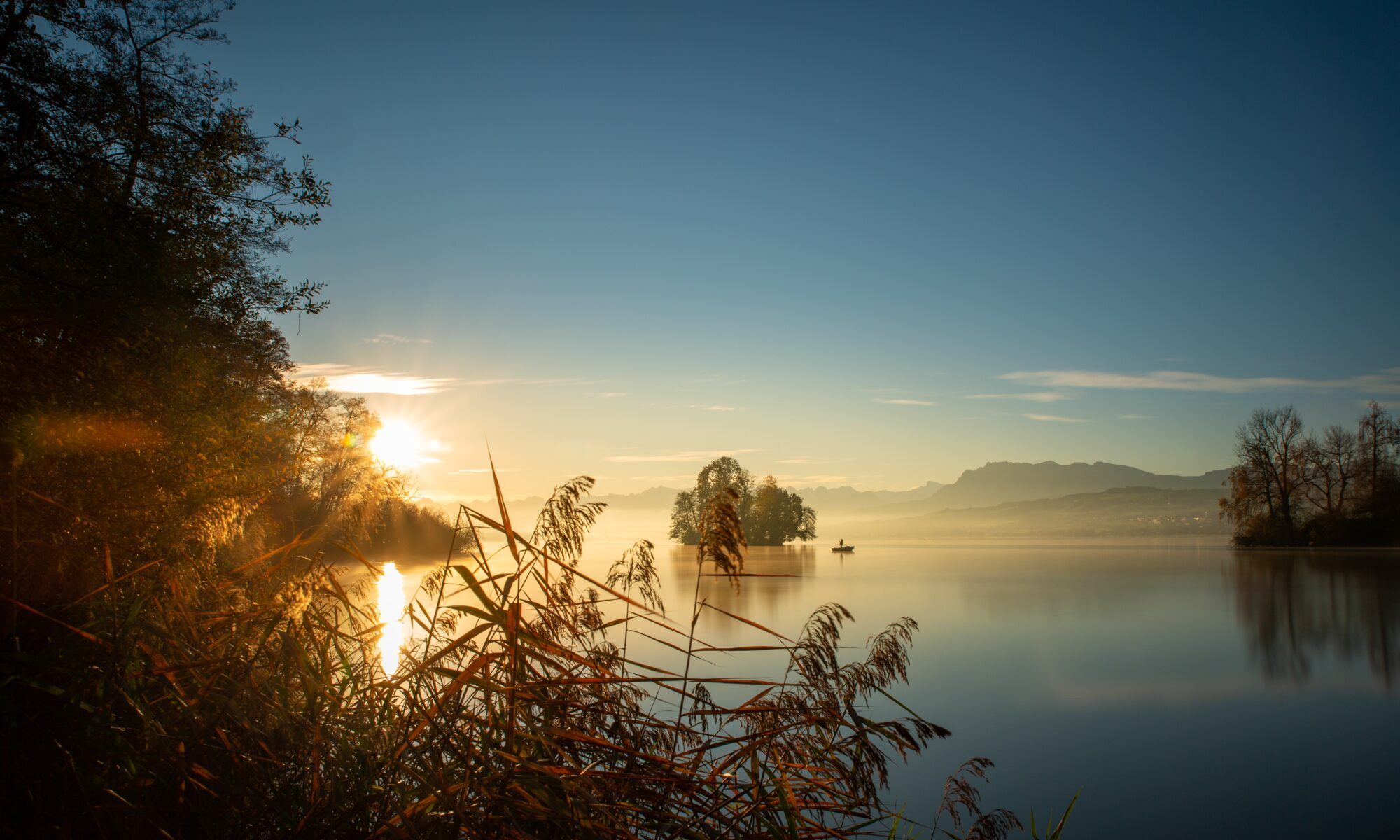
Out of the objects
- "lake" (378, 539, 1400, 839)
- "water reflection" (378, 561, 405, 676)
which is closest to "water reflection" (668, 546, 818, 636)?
"lake" (378, 539, 1400, 839)

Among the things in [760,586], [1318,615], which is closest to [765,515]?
[760,586]

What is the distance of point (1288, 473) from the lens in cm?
4650

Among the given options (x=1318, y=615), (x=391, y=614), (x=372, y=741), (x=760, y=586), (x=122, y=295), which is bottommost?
(x=760, y=586)

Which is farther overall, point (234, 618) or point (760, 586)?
point (760, 586)

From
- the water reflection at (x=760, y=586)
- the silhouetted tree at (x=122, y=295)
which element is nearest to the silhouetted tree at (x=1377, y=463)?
the water reflection at (x=760, y=586)

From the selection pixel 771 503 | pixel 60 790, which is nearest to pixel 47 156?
pixel 60 790

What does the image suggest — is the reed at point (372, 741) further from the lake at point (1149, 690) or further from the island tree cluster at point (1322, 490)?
the island tree cluster at point (1322, 490)

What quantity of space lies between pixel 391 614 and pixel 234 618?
16678mm

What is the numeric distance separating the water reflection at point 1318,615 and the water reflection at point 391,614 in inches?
602

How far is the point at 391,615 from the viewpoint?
683 inches

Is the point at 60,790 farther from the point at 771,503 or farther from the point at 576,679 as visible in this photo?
the point at 771,503

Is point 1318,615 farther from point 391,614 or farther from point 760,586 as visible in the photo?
point 391,614

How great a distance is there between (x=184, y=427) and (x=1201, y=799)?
36.6ft

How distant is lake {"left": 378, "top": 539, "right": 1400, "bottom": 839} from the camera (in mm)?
8039
